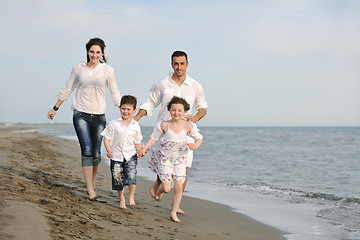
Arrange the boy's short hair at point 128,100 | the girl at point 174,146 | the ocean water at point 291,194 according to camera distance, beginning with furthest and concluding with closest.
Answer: the ocean water at point 291,194, the boy's short hair at point 128,100, the girl at point 174,146

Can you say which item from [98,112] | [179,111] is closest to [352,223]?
[179,111]

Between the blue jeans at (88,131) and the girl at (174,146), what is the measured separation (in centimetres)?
85

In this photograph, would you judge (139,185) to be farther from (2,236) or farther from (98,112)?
(2,236)

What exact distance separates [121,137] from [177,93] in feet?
2.96

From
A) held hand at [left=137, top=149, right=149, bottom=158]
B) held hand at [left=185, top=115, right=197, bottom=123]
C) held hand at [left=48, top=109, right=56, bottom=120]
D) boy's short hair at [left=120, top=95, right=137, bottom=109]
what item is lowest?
held hand at [left=137, top=149, right=149, bottom=158]

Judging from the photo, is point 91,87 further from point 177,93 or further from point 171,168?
point 171,168

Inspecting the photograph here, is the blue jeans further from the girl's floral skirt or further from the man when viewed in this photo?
the girl's floral skirt

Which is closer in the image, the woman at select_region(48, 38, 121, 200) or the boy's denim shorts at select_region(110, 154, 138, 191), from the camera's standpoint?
the boy's denim shorts at select_region(110, 154, 138, 191)

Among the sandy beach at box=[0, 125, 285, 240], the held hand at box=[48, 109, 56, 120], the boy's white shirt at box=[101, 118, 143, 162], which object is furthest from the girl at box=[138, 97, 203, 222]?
the held hand at box=[48, 109, 56, 120]

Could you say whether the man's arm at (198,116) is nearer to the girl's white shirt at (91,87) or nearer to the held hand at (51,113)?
the girl's white shirt at (91,87)

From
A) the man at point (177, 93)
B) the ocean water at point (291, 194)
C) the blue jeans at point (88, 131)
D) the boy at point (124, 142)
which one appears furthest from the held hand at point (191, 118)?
the ocean water at point (291, 194)

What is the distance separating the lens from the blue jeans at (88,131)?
5.16 meters

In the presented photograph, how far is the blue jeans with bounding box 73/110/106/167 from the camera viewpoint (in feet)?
16.9

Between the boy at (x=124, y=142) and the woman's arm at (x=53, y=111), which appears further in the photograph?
the woman's arm at (x=53, y=111)
